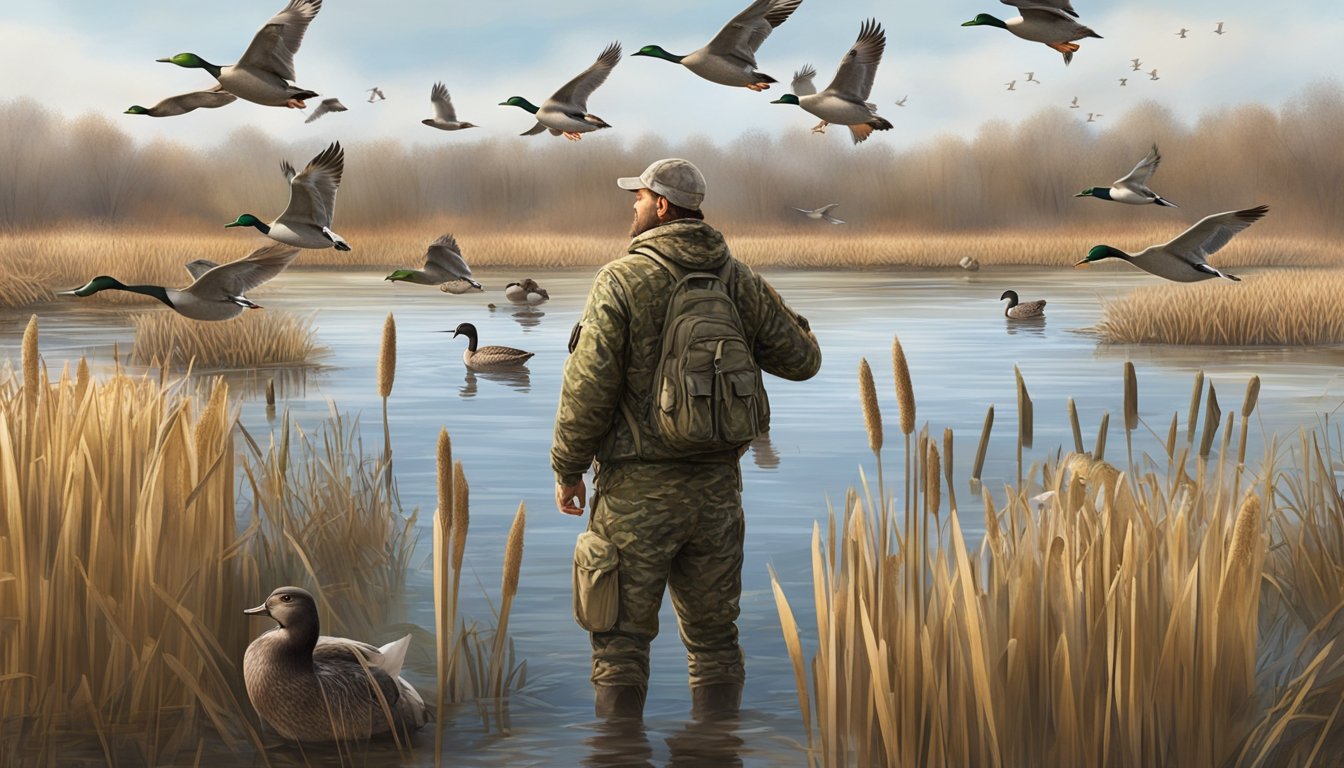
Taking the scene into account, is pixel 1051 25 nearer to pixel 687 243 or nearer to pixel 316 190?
pixel 316 190

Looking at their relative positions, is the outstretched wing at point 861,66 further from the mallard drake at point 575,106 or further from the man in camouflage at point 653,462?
the man in camouflage at point 653,462

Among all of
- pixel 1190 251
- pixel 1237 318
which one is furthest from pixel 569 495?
pixel 1237 318

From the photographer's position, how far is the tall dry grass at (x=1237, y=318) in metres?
21.4

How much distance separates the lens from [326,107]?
1838cm

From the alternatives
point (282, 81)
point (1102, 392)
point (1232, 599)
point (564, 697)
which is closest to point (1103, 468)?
point (1232, 599)

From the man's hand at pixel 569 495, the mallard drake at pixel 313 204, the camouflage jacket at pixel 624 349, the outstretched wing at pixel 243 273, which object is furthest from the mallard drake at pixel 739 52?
the man's hand at pixel 569 495

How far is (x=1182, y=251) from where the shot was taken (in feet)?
31.1

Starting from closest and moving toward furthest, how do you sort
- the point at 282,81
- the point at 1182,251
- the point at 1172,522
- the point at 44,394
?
1. the point at 1172,522
2. the point at 44,394
3. the point at 1182,251
4. the point at 282,81

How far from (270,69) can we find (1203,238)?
6.19 m

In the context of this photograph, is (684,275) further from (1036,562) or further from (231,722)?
(231,722)

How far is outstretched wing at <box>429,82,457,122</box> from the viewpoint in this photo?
1822 cm

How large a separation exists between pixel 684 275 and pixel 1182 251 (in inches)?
206

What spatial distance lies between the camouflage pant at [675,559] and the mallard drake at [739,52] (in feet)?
22.6

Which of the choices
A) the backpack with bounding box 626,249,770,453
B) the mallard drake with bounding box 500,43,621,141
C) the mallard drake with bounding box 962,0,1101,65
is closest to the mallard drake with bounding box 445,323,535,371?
the mallard drake with bounding box 500,43,621,141
